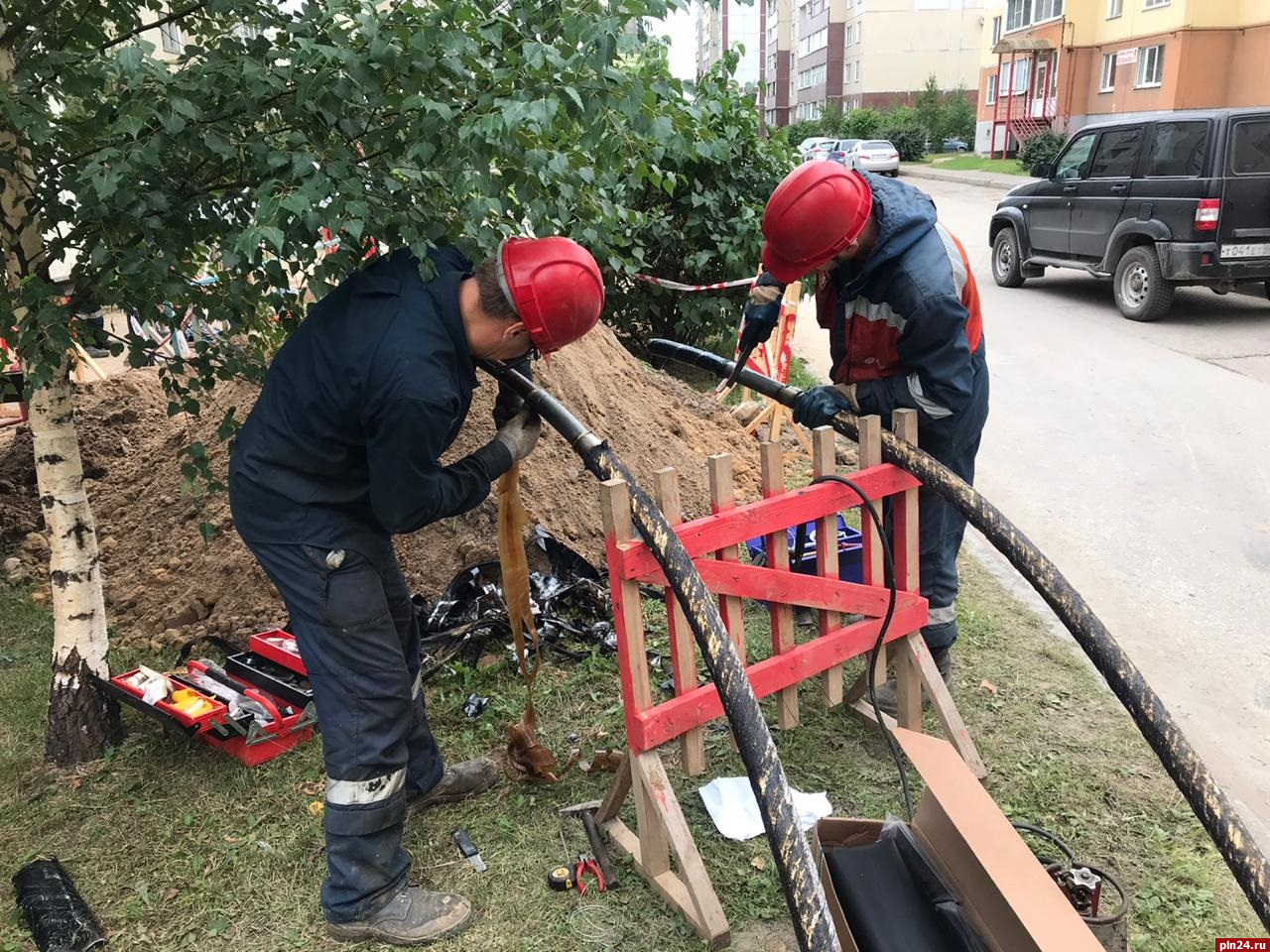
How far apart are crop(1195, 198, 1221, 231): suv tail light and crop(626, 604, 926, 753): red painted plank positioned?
7.97 meters

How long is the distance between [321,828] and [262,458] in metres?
1.41

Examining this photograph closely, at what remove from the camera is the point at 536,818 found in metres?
3.29

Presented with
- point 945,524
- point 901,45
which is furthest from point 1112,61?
point 945,524

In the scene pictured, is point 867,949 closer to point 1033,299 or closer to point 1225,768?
point 1225,768

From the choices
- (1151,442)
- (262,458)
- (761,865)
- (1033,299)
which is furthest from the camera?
(1033,299)

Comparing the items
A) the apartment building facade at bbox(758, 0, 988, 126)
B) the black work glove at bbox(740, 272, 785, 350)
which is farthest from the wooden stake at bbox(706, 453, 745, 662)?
the apartment building facade at bbox(758, 0, 988, 126)

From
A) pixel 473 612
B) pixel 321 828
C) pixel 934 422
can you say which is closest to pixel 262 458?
pixel 321 828

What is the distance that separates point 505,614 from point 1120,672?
8.70ft

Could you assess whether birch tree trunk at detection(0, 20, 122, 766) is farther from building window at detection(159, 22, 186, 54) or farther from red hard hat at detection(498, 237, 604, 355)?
red hard hat at detection(498, 237, 604, 355)

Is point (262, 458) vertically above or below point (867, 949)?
above

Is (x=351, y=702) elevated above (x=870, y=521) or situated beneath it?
situated beneath

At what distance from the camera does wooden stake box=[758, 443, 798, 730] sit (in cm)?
293

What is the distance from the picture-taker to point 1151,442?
6.86 meters

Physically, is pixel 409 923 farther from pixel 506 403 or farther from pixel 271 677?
pixel 506 403
